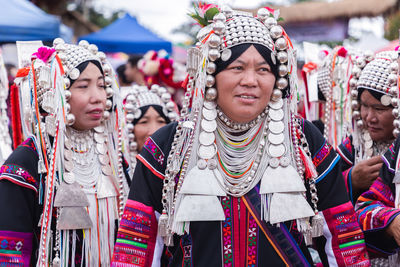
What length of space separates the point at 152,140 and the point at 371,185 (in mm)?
1315

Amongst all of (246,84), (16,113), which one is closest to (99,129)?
(16,113)

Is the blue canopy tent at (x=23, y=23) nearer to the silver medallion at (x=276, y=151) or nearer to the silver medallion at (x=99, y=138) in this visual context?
the silver medallion at (x=99, y=138)

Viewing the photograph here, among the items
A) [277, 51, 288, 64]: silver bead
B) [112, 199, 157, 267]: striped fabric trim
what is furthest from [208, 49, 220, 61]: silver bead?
[112, 199, 157, 267]: striped fabric trim

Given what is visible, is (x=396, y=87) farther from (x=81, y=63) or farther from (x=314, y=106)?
(x=81, y=63)

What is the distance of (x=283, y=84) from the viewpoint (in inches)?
91.6

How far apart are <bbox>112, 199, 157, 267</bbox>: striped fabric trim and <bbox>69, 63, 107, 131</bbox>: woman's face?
82cm

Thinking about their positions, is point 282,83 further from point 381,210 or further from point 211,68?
point 381,210

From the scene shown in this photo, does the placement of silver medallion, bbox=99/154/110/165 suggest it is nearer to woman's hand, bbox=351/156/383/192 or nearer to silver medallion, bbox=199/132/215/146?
silver medallion, bbox=199/132/215/146

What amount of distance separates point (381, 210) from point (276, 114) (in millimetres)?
784

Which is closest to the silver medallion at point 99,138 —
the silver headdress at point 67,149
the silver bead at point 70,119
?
the silver headdress at point 67,149

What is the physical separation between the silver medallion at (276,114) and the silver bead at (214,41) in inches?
15.4

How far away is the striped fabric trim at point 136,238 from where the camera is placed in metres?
2.30

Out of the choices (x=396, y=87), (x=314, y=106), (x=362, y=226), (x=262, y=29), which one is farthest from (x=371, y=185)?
(x=314, y=106)

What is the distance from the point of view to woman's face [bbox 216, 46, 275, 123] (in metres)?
2.24
